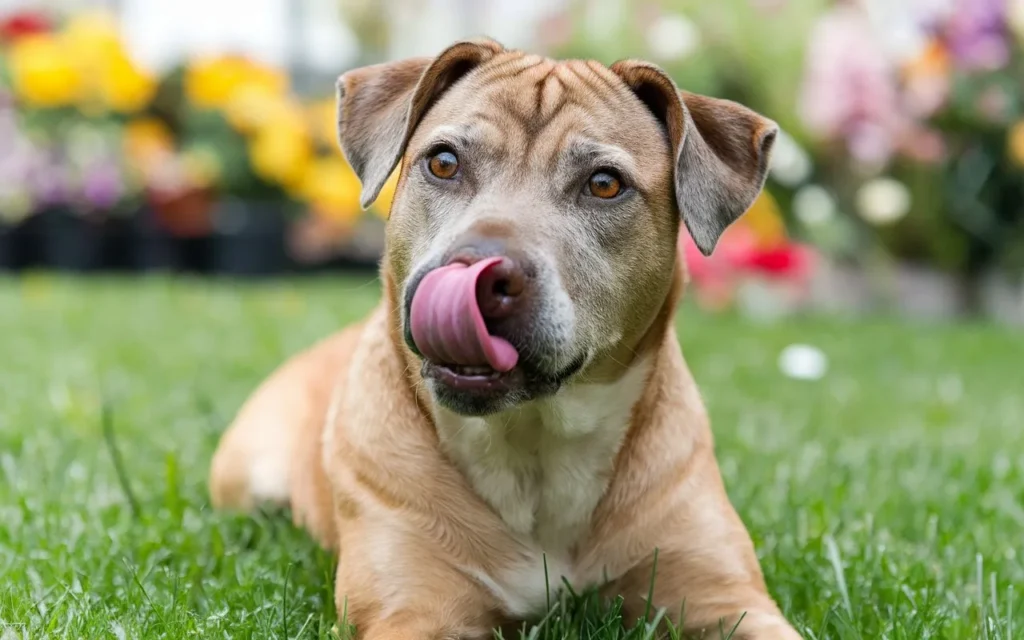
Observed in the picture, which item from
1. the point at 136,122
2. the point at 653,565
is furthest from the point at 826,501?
the point at 136,122

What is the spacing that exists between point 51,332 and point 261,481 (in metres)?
3.89

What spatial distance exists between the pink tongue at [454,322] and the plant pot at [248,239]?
9.37m

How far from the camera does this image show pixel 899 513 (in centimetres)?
405

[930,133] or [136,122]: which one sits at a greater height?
[930,133]

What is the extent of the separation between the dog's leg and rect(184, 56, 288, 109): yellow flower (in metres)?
8.14

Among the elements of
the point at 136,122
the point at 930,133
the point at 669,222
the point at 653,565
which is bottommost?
the point at 136,122

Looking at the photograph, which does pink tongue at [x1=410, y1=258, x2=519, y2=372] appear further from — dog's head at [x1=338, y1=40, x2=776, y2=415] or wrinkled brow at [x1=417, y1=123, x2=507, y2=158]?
wrinkled brow at [x1=417, y1=123, x2=507, y2=158]

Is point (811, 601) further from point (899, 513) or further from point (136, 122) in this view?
point (136, 122)

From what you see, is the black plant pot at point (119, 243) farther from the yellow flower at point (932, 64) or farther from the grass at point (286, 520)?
the yellow flower at point (932, 64)

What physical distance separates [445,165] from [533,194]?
0.26 meters

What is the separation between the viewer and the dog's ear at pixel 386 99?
10.4 feet

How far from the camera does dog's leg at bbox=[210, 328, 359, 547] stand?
390 centimetres

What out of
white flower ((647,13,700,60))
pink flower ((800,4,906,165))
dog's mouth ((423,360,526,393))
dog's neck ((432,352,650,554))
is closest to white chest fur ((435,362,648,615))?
dog's neck ((432,352,650,554))

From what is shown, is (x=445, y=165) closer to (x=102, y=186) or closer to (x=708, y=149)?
(x=708, y=149)
